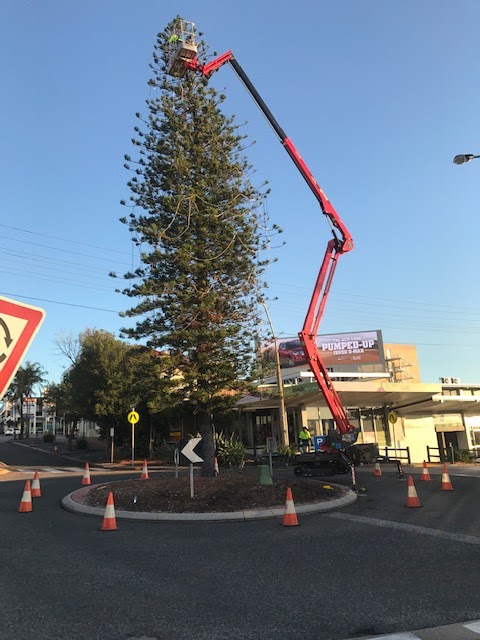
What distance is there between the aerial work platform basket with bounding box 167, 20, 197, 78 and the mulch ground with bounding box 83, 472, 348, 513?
39.3ft

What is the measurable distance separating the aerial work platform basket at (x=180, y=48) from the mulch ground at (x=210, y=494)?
1197 centimetres

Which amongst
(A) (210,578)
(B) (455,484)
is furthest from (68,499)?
(B) (455,484)

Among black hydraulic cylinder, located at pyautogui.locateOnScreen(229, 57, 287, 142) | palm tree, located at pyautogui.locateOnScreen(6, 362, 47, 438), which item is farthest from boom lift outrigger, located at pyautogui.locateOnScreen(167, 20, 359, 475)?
palm tree, located at pyautogui.locateOnScreen(6, 362, 47, 438)

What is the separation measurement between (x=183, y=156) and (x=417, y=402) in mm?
23131

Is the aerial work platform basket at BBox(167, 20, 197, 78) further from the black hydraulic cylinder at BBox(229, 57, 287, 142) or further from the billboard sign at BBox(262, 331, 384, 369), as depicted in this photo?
the billboard sign at BBox(262, 331, 384, 369)

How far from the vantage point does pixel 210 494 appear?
11.5 metres

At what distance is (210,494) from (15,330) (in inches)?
375

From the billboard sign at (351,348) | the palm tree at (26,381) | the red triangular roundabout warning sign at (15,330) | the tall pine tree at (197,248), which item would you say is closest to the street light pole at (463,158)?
the tall pine tree at (197,248)

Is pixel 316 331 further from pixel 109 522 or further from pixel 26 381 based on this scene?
pixel 26 381

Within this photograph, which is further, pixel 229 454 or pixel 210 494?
pixel 229 454

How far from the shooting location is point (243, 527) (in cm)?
927

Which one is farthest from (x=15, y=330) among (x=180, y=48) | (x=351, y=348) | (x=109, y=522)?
(x=351, y=348)

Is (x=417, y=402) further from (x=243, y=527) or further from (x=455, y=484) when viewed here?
(x=243, y=527)

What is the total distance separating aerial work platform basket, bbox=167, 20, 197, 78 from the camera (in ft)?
47.4
